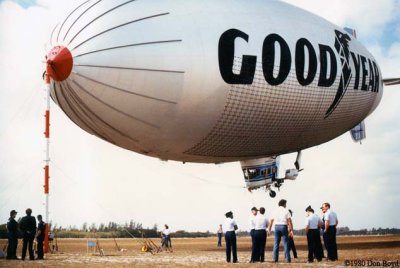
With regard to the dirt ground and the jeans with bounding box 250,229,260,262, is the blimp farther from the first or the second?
the dirt ground

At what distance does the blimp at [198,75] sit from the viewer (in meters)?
16.1

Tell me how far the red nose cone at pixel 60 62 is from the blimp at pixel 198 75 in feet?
0.11

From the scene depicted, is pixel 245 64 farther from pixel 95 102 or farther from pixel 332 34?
pixel 332 34

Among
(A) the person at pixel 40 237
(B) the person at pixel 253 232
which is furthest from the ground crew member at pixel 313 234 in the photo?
(A) the person at pixel 40 237

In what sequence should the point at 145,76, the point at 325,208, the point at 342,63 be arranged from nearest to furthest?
the point at 145,76 < the point at 325,208 < the point at 342,63

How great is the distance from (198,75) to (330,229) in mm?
6752

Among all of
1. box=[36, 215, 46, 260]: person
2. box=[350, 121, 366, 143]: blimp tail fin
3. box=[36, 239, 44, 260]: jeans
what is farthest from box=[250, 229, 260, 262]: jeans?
box=[350, 121, 366, 143]: blimp tail fin

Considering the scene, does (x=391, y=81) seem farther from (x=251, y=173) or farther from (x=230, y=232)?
(x=230, y=232)

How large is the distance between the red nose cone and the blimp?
0.03 m

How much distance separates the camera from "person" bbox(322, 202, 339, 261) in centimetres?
1788

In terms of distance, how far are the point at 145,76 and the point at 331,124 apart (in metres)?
10.8

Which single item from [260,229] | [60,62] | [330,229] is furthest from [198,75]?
[330,229]

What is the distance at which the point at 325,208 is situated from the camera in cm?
1814

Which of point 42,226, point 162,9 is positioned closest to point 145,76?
point 162,9
